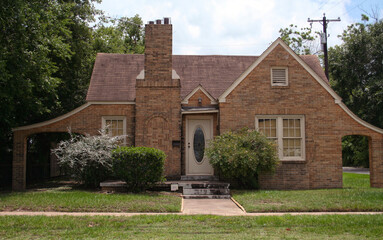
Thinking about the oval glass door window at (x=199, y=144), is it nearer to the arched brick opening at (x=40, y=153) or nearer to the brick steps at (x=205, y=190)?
the brick steps at (x=205, y=190)

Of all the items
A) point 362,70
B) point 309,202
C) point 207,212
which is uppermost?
point 362,70

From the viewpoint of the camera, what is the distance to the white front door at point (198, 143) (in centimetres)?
1462

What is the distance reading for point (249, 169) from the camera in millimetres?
12438

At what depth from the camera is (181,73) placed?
17484mm

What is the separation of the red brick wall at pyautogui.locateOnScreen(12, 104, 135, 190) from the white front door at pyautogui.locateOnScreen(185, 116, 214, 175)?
2.35 metres

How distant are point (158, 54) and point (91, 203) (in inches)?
275

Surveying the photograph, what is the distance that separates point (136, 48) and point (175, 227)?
27.2 metres

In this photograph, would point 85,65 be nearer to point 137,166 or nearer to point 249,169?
point 137,166

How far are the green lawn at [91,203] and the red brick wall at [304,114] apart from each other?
4.99m

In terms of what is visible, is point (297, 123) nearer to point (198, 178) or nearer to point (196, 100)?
point (196, 100)

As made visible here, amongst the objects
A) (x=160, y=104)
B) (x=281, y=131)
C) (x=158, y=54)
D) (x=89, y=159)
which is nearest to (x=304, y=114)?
(x=281, y=131)

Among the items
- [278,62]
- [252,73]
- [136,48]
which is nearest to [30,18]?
[252,73]

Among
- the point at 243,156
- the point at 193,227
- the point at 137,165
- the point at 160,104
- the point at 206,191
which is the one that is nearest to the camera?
the point at 193,227

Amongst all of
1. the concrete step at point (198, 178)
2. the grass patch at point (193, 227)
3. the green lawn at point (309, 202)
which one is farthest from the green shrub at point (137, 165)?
the grass patch at point (193, 227)
